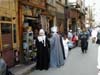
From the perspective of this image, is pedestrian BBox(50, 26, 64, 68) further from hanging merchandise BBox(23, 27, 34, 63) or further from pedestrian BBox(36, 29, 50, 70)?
hanging merchandise BBox(23, 27, 34, 63)

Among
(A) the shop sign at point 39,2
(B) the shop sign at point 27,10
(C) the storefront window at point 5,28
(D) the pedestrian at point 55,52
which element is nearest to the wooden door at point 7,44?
(C) the storefront window at point 5,28

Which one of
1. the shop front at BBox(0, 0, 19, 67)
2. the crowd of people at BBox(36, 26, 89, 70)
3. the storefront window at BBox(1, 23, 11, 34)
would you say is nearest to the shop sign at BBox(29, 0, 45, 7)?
the shop front at BBox(0, 0, 19, 67)

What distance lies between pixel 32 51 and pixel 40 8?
4713 mm

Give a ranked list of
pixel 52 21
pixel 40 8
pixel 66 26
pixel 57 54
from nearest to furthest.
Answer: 1. pixel 57 54
2. pixel 40 8
3. pixel 52 21
4. pixel 66 26

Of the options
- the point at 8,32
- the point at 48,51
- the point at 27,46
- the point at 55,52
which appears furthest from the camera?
the point at 27,46

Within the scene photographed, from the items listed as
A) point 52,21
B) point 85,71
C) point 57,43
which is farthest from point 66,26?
point 85,71

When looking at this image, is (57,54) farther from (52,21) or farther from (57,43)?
(52,21)

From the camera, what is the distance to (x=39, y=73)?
13.5 metres

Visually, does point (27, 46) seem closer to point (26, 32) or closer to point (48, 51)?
point (26, 32)

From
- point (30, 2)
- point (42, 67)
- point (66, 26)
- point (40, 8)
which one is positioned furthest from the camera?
point (66, 26)

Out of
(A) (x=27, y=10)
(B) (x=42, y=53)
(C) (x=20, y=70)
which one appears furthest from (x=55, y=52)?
(A) (x=27, y=10)

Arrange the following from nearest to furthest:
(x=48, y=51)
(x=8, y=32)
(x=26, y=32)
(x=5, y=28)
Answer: (x=5, y=28)
(x=8, y=32)
(x=48, y=51)
(x=26, y=32)

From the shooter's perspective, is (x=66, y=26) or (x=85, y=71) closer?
(x=85, y=71)

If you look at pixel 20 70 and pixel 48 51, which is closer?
pixel 20 70
